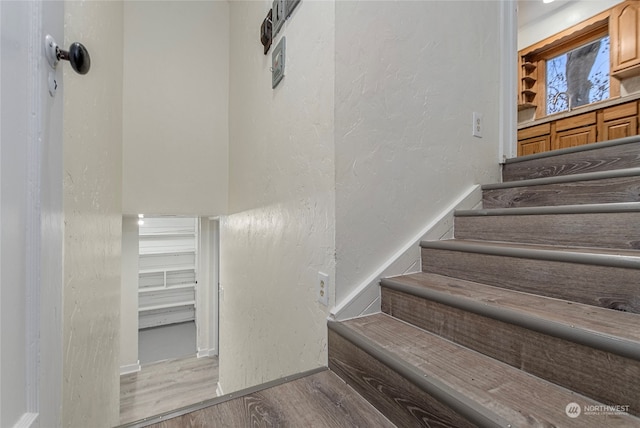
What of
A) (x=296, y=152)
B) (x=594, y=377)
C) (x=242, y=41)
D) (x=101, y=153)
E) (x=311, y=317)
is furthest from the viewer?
(x=242, y=41)

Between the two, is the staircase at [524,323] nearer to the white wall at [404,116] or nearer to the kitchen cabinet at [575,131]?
the white wall at [404,116]

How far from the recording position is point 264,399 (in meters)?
0.92

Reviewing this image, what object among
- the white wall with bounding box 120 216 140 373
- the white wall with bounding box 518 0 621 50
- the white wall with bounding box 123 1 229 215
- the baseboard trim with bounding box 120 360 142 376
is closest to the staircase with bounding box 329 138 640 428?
the white wall with bounding box 123 1 229 215

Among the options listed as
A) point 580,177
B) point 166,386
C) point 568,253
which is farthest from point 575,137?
point 166,386

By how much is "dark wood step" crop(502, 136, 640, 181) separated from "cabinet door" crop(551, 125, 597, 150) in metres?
1.95

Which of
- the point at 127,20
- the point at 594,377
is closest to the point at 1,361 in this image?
the point at 594,377

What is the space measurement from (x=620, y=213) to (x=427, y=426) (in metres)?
0.93

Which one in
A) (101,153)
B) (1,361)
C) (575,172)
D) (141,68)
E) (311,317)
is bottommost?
(311,317)

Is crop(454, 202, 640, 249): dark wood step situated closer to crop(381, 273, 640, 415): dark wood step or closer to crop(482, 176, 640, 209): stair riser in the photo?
crop(482, 176, 640, 209): stair riser

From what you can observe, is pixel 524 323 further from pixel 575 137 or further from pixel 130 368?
pixel 130 368

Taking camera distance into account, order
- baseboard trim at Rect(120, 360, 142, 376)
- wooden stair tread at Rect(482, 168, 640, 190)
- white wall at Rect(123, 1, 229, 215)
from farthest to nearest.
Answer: baseboard trim at Rect(120, 360, 142, 376)
white wall at Rect(123, 1, 229, 215)
wooden stair tread at Rect(482, 168, 640, 190)

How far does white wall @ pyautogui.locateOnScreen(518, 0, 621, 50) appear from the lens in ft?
10.5

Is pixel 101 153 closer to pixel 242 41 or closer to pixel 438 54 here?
pixel 242 41

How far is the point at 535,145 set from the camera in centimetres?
331
